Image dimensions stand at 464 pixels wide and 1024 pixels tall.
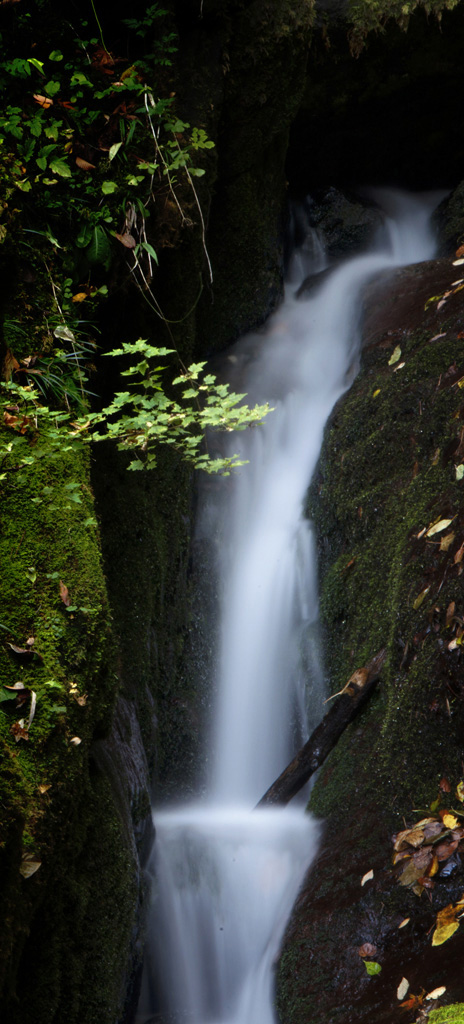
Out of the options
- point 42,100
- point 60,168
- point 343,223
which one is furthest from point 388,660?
point 343,223

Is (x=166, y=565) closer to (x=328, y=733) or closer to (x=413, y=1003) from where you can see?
(x=328, y=733)

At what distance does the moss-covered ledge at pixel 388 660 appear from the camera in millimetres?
3359

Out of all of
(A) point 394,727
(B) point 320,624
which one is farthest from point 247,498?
(A) point 394,727

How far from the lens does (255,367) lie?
8.20m

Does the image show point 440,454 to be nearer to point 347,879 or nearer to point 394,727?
point 394,727

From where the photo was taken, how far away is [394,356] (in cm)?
677

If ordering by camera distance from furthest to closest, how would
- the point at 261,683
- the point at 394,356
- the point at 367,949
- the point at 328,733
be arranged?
the point at 394,356
the point at 261,683
the point at 328,733
the point at 367,949

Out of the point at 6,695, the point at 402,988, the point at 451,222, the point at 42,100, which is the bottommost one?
the point at 402,988

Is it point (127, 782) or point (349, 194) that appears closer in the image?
point (127, 782)

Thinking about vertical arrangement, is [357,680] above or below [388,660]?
below

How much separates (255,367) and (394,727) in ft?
16.4

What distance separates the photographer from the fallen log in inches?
188

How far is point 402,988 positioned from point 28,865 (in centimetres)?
166

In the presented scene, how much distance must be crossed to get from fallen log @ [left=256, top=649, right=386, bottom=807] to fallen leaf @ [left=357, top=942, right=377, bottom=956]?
1395mm
